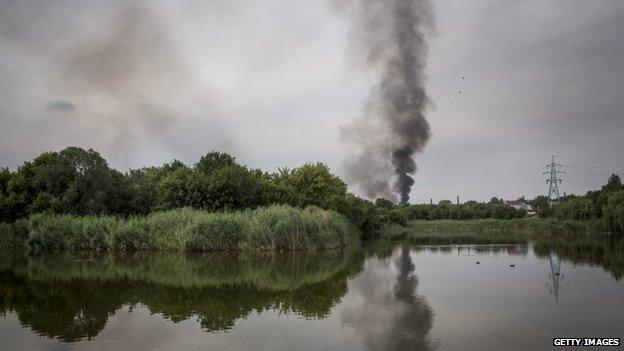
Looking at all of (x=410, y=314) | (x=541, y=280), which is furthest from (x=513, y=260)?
(x=410, y=314)

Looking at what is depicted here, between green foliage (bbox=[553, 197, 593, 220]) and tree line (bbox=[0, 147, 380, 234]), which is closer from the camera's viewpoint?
tree line (bbox=[0, 147, 380, 234])

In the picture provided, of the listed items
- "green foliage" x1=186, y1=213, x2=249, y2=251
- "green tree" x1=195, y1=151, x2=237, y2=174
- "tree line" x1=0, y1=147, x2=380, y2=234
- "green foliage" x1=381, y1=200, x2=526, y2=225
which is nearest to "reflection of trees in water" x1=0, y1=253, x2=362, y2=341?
"green foliage" x1=186, y1=213, x2=249, y2=251

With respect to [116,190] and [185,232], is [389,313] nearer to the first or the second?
[185,232]

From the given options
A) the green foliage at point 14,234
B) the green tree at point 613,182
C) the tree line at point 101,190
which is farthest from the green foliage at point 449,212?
the green foliage at point 14,234

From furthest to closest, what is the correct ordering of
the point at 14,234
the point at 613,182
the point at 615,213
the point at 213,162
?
the point at 613,182, the point at 615,213, the point at 213,162, the point at 14,234

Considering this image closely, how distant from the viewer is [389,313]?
1251cm

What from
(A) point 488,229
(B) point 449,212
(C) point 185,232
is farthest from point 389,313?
(B) point 449,212

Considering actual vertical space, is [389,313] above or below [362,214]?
below

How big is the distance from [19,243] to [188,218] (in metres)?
14.5

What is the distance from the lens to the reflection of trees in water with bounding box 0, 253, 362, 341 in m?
12.5

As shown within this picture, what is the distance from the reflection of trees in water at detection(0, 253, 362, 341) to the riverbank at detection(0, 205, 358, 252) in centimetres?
851

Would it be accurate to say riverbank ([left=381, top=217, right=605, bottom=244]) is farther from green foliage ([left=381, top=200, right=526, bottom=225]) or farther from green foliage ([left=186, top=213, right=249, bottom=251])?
green foliage ([left=186, top=213, right=249, bottom=251])

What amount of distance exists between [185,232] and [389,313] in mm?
22407

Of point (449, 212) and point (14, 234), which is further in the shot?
point (449, 212)
